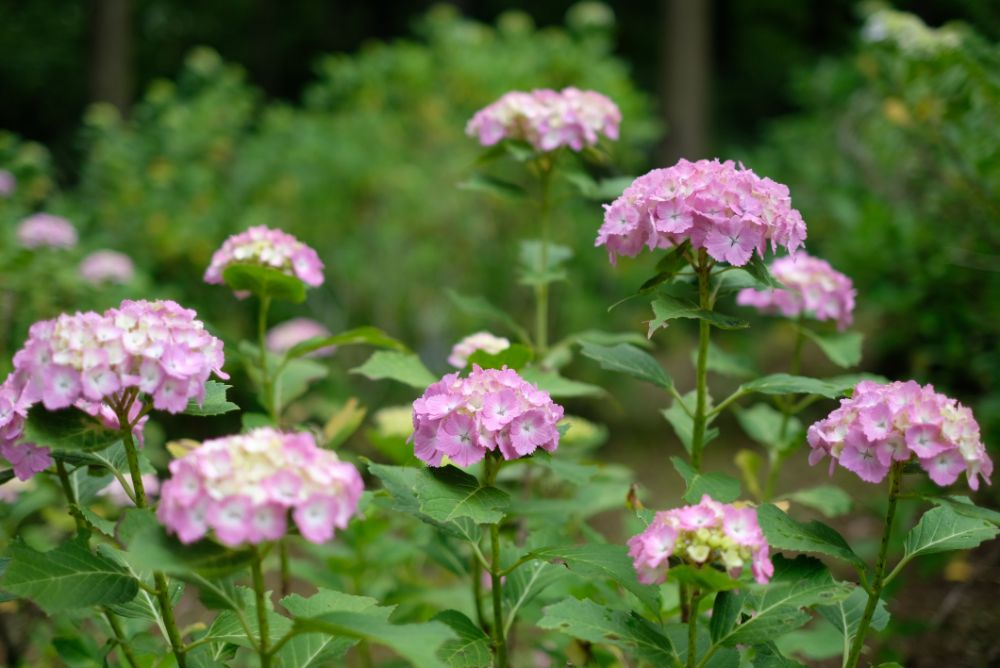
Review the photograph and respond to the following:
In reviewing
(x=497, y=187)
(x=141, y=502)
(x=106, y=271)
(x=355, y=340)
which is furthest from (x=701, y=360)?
(x=106, y=271)

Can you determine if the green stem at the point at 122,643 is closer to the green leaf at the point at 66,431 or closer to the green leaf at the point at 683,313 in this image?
the green leaf at the point at 66,431

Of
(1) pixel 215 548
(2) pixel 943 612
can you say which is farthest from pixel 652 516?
(2) pixel 943 612

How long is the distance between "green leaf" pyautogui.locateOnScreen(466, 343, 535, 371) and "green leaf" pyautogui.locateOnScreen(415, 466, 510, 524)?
1.06 feet

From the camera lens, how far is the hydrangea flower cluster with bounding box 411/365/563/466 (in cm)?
132

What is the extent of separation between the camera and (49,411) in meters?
1.27

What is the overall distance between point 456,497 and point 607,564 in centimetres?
25

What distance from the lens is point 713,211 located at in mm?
1380

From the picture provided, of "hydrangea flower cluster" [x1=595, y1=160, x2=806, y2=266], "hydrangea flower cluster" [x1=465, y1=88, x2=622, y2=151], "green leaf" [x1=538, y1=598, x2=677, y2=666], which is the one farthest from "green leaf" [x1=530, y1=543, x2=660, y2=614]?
"hydrangea flower cluster" [x1=465, y1=88, x2=622, y2=151]

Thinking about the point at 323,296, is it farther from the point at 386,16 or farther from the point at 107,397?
the point at 386,16

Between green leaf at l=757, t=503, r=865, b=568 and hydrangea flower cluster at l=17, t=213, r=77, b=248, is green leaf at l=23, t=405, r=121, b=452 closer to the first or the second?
green leaf at l=757, t=503, r=865, b=568

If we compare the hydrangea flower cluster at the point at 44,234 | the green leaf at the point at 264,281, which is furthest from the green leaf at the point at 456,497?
the hydrangea flower cluster at the point at 44,234

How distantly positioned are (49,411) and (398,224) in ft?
14.3

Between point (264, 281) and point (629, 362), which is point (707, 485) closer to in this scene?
point (629, 362)

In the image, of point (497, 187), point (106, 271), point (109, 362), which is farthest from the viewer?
point (106, 271)
